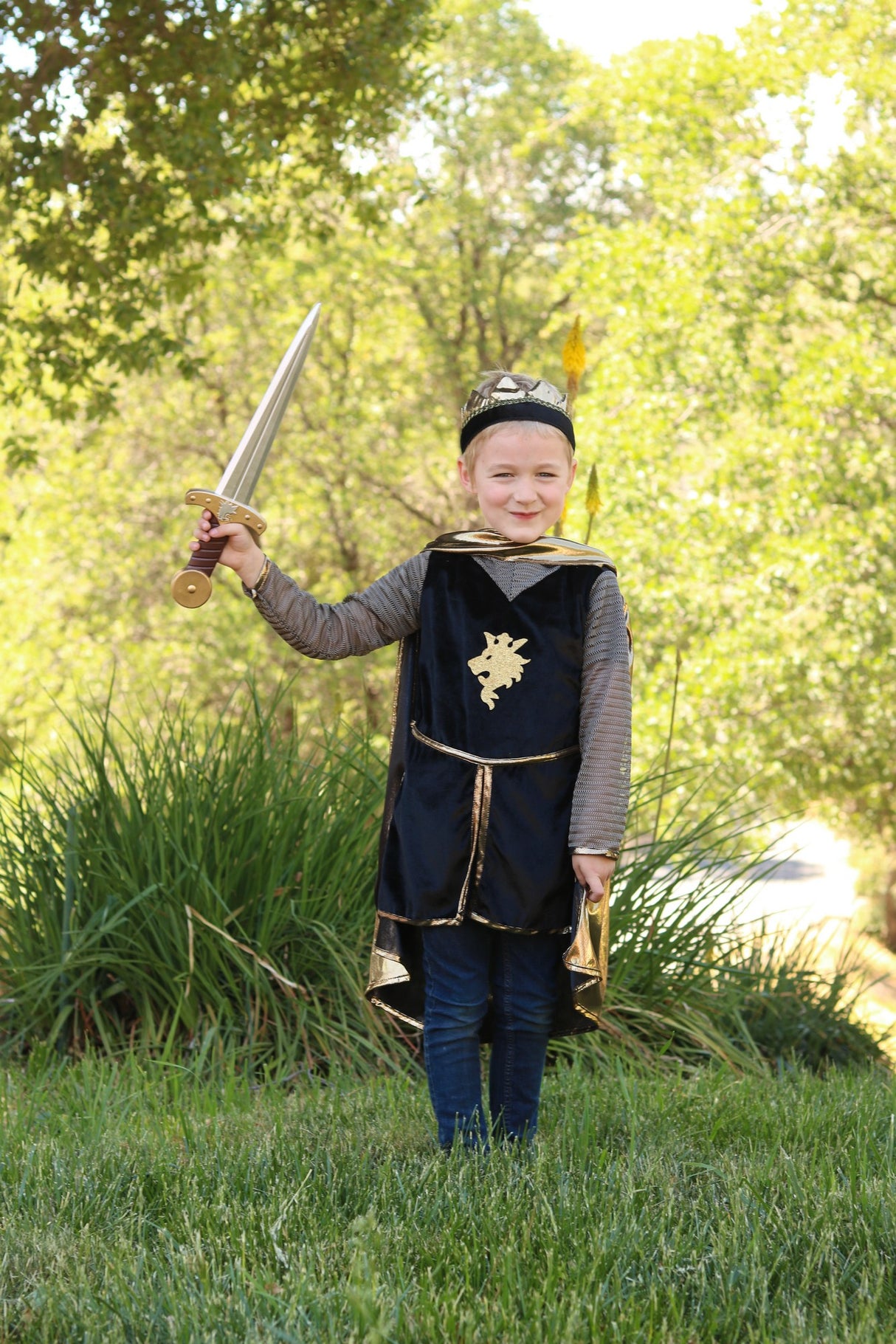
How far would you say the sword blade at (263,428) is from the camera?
252 centimetres

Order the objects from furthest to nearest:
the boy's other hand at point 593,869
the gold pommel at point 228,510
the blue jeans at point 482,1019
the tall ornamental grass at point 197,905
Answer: the tall ornamental grass at point 197,905 < the blue jeans at point 482,1019 < the boy's other hand at point 593,869 < the gold pommel at point 228,510

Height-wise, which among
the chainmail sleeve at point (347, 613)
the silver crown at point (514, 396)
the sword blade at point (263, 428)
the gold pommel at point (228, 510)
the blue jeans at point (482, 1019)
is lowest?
the blue jeans at point (482, 1019)

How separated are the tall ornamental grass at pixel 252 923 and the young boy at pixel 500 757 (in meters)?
1.13

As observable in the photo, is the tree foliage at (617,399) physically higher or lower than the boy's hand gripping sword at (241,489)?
higher

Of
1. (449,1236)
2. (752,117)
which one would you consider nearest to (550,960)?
(449,1236)

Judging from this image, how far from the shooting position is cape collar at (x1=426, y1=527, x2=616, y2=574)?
2.75 metres

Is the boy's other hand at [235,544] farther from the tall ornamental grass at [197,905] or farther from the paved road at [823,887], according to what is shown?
the paved road at [823,887]

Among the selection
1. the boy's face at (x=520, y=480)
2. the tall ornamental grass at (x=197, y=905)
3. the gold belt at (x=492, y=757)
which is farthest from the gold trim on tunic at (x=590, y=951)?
the tall ornamental grass at (x=197, y=905)

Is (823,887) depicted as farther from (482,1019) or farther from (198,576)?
(198,576)

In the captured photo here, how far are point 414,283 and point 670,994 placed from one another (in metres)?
14.1

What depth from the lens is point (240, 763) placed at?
4.29 m

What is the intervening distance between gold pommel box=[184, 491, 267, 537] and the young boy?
63 millimetres

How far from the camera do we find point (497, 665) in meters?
2.69

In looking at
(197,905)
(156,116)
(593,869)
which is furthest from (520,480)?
(156,116)
